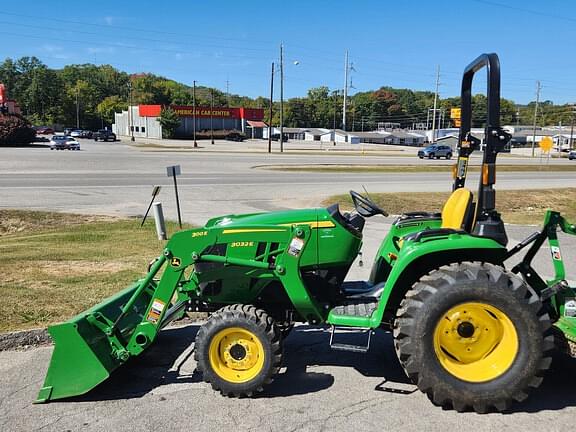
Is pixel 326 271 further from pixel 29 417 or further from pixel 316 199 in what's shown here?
pixel 316 199

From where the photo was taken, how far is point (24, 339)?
5.05 metres

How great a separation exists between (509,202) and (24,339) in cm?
1631

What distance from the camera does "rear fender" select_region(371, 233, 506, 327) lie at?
3881 mm

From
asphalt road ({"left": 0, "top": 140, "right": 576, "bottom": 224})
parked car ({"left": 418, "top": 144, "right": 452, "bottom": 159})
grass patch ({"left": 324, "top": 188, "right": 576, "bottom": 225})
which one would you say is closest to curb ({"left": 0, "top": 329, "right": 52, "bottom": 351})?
asphalt road ({"left": 0, "top": 140, "right": 576, "bottom": 224})

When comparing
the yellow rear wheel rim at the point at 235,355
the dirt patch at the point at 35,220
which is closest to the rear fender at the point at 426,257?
the yellow rear wheel rim at the point at 235,355

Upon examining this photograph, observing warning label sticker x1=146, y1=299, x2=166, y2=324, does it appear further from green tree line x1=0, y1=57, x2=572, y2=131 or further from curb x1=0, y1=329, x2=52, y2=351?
green tree line x1=0, y1=57, x2=572, y2=131

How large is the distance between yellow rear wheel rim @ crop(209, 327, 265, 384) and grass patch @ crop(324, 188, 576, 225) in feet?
37.0

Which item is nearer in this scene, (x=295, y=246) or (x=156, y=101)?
(x=295, y=246)

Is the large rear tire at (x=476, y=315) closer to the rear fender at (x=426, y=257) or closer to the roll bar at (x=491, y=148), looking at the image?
the rear fender at (x=426, y=257)

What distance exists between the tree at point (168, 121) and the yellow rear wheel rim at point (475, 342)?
87975mm

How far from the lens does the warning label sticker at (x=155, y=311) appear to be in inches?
161

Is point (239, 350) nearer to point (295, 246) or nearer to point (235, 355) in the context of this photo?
point (235, 355)

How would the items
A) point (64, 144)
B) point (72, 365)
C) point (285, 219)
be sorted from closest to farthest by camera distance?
point (72, 365)
point (285, 219)
point (64, 144)

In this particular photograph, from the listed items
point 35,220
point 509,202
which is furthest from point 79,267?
point 509,202
